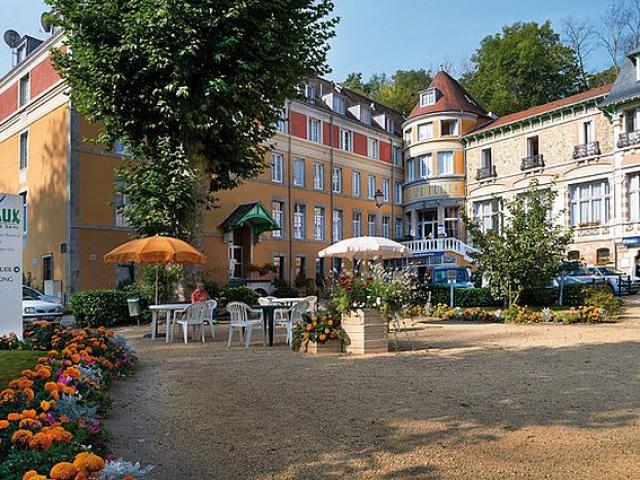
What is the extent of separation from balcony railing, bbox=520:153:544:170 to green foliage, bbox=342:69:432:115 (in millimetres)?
17201

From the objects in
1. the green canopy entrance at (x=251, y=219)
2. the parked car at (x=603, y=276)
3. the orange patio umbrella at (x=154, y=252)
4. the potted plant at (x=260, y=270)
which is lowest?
the parked car at (x=603, y=276)

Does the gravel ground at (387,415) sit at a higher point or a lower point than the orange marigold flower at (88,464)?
lower

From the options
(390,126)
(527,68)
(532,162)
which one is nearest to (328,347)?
→ (532,162)

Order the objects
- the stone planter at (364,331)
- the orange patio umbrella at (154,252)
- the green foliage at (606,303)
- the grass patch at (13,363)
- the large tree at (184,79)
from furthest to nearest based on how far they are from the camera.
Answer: the green foliage at (606,303) < the large tree at (184,79) < the orange patio umbrella at (154,252) < the stone planter at (364,331) < the grass patch at (13,363)

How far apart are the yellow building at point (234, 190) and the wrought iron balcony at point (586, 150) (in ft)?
39.2

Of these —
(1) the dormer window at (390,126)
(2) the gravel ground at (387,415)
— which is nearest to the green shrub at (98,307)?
(2) the gravel ground at (387,415)

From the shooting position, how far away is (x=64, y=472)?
106 inches

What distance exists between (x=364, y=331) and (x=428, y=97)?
3127cm

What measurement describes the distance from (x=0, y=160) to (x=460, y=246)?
24477 mm

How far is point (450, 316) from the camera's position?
55.5ft

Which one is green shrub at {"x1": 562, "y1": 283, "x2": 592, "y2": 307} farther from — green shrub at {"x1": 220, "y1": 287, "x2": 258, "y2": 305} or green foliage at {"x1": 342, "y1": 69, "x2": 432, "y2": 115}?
green foliage at {"x1": 342, "y1": 69, "x2": 432, "y2": 115}

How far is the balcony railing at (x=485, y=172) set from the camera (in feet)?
119

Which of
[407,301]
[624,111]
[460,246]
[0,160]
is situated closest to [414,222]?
[460,246]

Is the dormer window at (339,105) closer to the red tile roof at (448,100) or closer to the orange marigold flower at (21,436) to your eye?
the red tile roof at (448,100)
